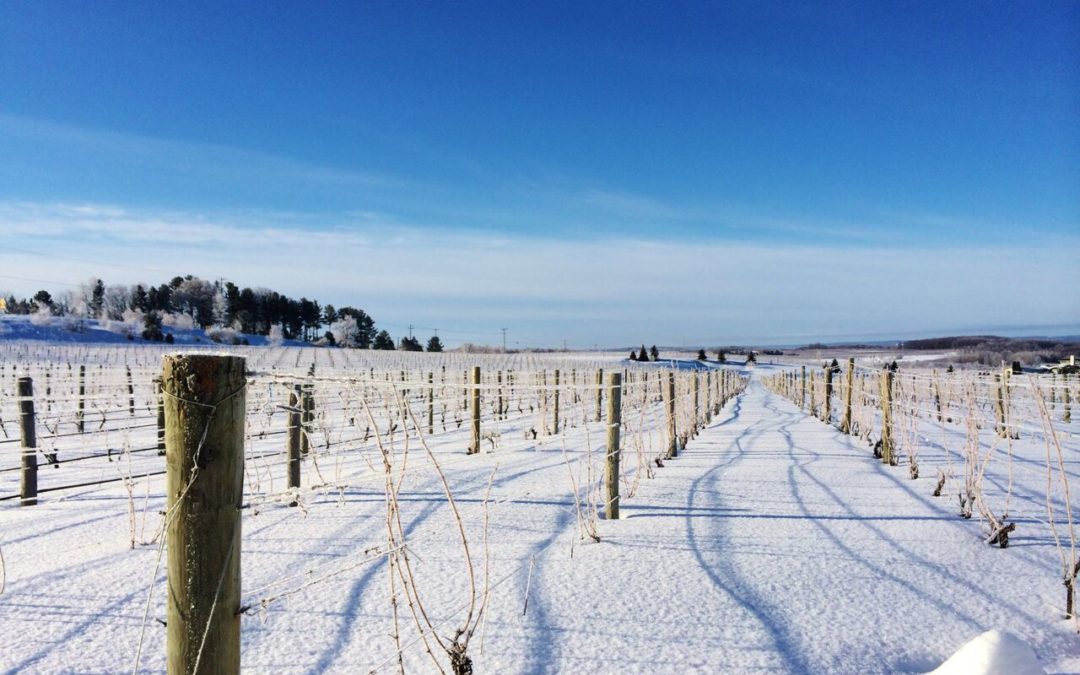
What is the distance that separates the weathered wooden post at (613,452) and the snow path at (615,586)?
Result: 140mm

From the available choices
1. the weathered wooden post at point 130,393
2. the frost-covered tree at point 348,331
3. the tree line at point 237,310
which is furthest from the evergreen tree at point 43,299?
the weathered wooden post at point 130,393

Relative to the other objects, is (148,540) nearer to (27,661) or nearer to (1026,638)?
(27,661)

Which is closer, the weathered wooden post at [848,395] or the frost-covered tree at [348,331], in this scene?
the weathered wooden post at [848,395]

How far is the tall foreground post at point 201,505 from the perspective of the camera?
1.25 metres

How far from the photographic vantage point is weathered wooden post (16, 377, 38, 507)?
4.54 metres

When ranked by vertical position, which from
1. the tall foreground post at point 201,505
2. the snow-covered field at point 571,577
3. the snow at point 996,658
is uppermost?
the tall foreground post at point 201,505

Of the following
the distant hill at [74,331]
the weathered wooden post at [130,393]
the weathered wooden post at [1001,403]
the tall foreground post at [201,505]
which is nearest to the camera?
the tall foreground post at [201,505]

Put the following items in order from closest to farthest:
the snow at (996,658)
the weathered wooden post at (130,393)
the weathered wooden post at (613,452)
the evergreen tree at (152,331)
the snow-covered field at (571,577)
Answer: the snow at (996,658)
the snow-covered field at (571,577)
the weathered wooden post at (613,452)
the weathered wooden post at (130,393)
the evergreen tree at (152,331)

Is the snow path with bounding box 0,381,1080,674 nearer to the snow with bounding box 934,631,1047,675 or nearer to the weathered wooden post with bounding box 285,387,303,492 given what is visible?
the snow with bounding box 934,631,1047,675

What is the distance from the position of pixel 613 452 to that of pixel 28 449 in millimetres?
4287

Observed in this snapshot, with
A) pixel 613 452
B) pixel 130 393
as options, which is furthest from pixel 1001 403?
pixel 130 393

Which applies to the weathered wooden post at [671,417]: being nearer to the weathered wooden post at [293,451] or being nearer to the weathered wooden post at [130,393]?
the weathered wooden post at [293,451]

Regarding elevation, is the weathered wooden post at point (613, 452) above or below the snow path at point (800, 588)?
above

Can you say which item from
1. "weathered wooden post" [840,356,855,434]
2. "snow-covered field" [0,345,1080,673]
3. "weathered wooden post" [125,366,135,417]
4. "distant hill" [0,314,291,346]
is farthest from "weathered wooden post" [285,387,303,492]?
"distant hill" [0,314,291,346]
